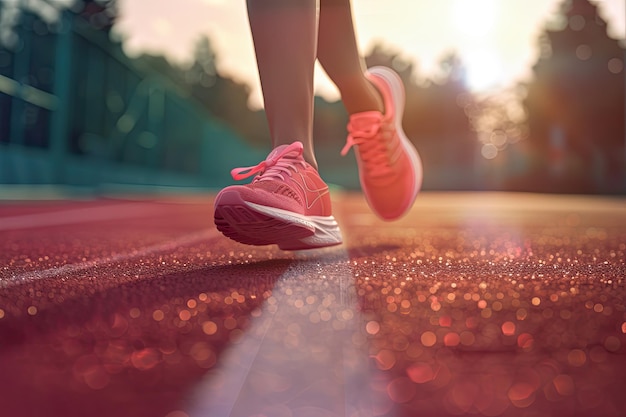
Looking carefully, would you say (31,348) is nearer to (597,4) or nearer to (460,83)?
(597,4)

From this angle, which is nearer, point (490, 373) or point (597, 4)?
point (490, 373)

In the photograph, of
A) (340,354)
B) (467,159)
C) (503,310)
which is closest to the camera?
(340,354)

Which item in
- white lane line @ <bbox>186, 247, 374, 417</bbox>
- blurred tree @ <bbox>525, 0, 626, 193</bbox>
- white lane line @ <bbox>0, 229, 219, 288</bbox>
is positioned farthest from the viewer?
blurred tree @ <bbox>525, 0, 626, 193</bbox>

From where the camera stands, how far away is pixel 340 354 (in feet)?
1.79

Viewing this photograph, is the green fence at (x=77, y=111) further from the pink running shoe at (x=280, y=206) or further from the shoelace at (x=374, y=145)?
the pink running shoe at (x=280, y=206)

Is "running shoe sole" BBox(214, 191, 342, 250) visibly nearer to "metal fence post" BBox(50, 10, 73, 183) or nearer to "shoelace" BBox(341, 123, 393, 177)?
"shoelace" BBox(341, 123, 393, 177)

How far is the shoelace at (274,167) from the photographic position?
1.26m

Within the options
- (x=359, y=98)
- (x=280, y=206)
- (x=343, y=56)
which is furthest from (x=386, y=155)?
(x=280, y=206)

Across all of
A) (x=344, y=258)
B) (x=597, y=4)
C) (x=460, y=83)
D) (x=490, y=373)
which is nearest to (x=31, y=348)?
(x=490, y=373)

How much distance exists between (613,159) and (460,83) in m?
13.5

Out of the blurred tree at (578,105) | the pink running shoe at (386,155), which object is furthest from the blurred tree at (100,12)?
the pink running shoe at (386,155)

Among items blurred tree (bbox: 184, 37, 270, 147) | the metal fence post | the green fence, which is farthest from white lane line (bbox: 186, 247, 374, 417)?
blurred tree (bbox: 184, 37, 270, 147)

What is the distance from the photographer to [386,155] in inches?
72.4

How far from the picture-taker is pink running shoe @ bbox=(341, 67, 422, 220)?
183 centimetres
